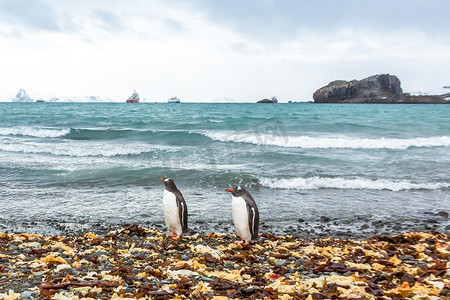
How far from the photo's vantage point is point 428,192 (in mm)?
10445

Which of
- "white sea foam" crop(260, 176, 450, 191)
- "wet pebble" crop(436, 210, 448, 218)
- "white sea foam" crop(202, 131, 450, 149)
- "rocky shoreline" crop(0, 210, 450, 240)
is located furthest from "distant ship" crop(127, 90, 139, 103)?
"wet pebble" crop(436, 210, 448, 218)

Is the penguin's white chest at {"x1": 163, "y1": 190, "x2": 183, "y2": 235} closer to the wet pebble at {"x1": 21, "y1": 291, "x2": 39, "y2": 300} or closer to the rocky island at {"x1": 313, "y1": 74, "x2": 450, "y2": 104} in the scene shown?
the wet pebble at {"x1": 21, "y1": 291, "x2": 39, "y2": 300}

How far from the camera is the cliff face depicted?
109m

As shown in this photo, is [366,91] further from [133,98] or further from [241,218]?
[241,218]

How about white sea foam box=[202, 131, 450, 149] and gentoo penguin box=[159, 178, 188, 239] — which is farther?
white sea foam box=[202, 131, 450, 149]

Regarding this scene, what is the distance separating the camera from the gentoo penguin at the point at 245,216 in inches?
247

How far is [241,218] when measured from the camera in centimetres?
634

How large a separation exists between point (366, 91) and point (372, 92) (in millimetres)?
1710

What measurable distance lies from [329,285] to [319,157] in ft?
40.7

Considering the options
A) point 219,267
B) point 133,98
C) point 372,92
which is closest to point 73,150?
point 219,267

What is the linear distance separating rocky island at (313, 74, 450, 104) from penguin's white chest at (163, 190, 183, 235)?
10852 centimetres

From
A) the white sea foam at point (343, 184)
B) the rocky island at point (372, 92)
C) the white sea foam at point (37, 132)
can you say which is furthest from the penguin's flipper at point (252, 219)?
the rocky island at point (372, 92)

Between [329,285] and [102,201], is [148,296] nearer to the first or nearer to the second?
[329,285]

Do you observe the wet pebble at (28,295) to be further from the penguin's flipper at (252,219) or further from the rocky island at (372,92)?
the rocky island at (372,92)
